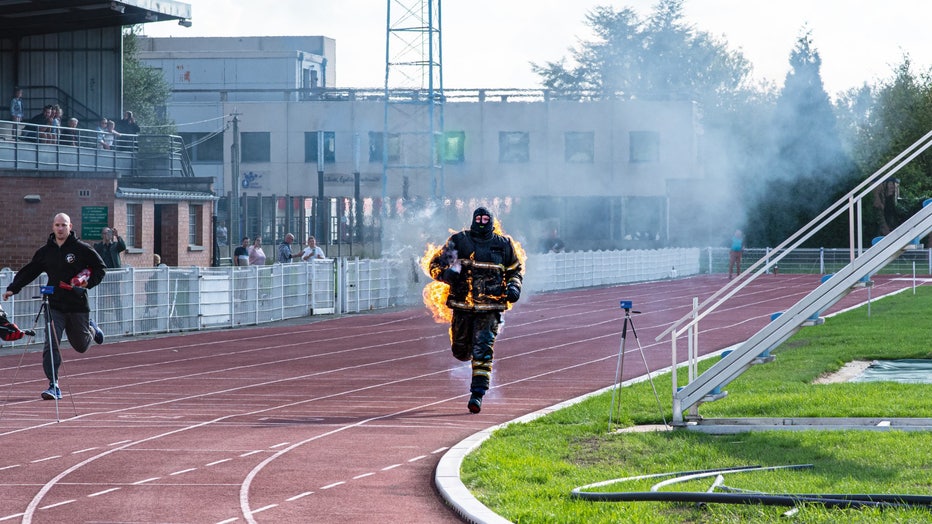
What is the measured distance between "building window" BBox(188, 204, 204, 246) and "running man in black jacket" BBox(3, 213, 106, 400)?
77.1 feet

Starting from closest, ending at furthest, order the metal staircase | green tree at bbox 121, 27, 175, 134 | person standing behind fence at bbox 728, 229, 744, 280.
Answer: the metal staircase, person standing behind fence at bbox 728, 229, 744, 280, green tree at bbox 121, 27, 175, 134

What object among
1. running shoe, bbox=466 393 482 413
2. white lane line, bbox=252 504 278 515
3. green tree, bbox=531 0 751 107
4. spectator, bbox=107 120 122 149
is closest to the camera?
white lane line, bbox=252 504 278 515

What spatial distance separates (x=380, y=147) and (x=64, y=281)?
48720mm

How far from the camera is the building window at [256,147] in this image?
6475cm

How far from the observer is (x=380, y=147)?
63.5 metres

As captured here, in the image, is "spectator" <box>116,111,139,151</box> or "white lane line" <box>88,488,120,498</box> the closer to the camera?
"white lane line" <box>88,488,120,498</box>

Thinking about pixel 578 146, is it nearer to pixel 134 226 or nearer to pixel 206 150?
pixel 206 150

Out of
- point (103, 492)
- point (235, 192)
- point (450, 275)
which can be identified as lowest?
point (103, 492)

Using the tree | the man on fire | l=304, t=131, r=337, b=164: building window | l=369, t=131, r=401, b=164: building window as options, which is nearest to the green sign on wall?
the man on fire

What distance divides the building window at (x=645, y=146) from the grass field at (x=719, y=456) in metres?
48.8

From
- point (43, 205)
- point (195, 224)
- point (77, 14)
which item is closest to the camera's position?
point (43, 205)

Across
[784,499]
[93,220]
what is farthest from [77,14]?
[784,499]

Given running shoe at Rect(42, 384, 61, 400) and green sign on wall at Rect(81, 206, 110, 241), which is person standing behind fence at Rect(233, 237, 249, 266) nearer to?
green sign on wall at Rect(81, 206, 110, 241)

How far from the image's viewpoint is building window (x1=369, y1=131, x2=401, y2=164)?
62.8 metres
